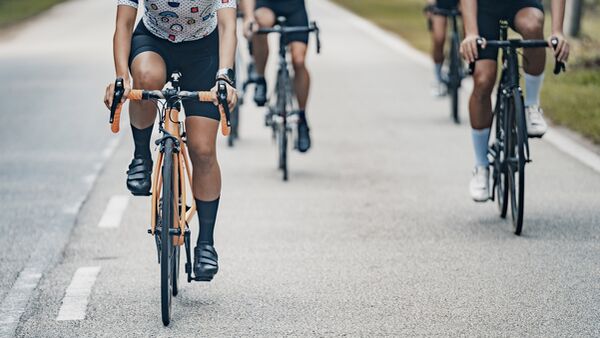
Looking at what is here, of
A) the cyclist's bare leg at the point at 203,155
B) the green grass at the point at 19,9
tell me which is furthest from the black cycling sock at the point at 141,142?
the green grass at the point at 19,9

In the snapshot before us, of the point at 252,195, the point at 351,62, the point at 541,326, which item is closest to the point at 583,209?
the point at 252,195

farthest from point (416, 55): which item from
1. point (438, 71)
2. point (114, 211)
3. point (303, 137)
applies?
point (114, 211)

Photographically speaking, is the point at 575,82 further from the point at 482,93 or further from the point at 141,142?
the point at 141,142

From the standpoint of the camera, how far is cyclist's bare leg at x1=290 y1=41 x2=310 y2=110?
11141 millimetres

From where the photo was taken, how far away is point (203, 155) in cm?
668

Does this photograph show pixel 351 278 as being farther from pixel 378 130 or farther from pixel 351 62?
pixel 351 62

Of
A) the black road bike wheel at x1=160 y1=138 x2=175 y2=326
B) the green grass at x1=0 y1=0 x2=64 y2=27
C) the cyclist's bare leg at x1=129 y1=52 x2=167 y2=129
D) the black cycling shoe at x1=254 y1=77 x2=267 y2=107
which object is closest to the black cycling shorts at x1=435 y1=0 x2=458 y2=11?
the black cycling shoe at x1=254 y1=77 x2=267 y2=107

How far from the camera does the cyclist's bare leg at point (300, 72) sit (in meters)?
11.1

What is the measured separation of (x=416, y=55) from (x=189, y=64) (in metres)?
17.2

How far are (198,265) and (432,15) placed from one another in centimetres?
921

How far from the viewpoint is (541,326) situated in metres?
6.29

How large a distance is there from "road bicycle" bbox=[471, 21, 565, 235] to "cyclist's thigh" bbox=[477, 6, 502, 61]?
0.05 metres

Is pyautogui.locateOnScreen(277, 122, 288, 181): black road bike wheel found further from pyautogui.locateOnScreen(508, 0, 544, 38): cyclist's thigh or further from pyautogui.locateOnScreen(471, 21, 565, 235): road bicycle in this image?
pyautogui.locateOnScreen(508, 0, 544, 38): cyclist's thigh

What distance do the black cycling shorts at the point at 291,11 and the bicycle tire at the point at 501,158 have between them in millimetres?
2504
